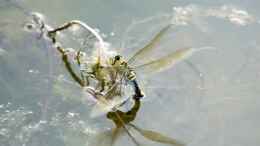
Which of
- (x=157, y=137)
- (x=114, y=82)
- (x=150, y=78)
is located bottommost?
(x=157, y=137)

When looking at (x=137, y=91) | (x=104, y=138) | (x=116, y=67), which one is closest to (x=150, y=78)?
(x=137, y=91)

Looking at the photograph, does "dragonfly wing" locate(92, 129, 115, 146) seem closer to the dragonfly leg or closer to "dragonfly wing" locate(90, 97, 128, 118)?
"dragonfly wing" locate(90, 97, 128, 118)

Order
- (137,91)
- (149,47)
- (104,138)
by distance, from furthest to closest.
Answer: (149,47) → (137,91) → (104,138)

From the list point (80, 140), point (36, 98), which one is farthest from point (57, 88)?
point (80, 140)

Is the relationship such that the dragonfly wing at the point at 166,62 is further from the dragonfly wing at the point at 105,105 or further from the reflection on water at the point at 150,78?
the dragonfly wing at the point at 105,105

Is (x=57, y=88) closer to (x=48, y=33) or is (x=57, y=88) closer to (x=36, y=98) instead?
(x=36, y=98)

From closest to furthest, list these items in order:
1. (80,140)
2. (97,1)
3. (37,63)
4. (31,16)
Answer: (80,140)
(37,63)
(31,16)
(97,1)

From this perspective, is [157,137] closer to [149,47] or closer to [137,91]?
[137,91]

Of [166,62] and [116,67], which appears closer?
[116,67]
